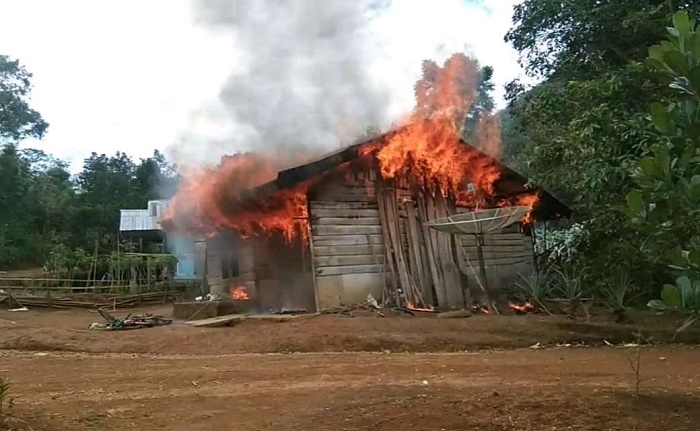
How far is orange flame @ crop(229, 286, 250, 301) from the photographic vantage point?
1616 centimetres

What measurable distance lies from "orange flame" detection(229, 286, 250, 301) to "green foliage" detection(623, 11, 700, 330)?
1329cm

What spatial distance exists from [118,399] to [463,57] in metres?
13.4

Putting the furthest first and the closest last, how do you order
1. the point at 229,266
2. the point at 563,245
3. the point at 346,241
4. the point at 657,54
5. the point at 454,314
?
the point at 229,266
the point at 563,245
the point at 346,241
the point at 454,314
the point at 657,54

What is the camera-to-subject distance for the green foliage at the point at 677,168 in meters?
3.17

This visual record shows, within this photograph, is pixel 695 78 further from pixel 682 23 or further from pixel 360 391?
pixel 360 391

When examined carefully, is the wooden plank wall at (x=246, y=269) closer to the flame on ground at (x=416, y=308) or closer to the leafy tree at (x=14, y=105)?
the flame on ground at (x=416, y=308)

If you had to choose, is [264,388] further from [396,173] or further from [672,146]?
[396,173]

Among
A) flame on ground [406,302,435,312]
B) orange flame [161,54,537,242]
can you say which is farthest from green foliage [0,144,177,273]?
flame on ground [406,302,435,312]

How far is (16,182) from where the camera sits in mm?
33344

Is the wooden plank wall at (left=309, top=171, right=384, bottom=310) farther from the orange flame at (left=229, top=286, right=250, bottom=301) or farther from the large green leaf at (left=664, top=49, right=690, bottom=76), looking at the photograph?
the large green leaf at (left=664, top=49, right=690, bottom=76)

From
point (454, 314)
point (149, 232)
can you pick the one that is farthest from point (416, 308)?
point (149, 232)

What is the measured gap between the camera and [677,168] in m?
3.40

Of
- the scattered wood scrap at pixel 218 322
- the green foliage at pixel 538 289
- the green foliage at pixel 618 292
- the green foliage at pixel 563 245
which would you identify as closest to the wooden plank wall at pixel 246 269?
the scattered wood scrap at pixel 218 322

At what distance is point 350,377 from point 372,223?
717cm
